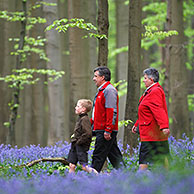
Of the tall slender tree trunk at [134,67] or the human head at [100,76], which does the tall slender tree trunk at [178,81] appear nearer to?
the tall slender tree trunk at [134,67]

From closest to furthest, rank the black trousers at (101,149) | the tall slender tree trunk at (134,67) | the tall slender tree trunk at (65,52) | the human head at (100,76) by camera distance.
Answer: the black trousers at (101,149) → the human head at (100,76) → the tall slender tree trunk at (134,67) → the tall slender tree trunk at (65,52)

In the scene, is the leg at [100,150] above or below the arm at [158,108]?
below

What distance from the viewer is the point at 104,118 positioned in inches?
253

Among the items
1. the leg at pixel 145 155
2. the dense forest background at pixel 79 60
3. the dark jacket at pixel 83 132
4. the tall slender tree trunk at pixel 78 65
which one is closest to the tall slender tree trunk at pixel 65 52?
the dense forest background at pixel 79 60

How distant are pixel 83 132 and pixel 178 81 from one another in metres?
8.91

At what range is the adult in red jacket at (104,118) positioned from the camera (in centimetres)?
629

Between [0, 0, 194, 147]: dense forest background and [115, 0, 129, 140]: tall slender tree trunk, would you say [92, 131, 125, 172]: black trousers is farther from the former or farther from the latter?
[115, 0, 129, 140]: tall slender tree trunk

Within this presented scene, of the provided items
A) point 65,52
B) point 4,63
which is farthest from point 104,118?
point 65,52

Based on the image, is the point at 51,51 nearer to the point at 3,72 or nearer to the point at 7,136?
the point at 3,72

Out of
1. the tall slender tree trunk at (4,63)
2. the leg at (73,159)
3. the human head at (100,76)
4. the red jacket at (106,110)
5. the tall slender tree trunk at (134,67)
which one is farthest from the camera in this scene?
the tall slender tree trunk at (4,63)

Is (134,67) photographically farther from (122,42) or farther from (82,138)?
(122,42)

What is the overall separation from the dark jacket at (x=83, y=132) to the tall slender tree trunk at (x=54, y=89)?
27.1 ft

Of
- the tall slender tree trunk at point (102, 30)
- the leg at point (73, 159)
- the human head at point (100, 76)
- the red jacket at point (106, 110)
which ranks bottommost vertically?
the leg at point (73, 159)

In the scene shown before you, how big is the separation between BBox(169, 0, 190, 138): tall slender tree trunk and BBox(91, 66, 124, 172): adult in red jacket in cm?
857
